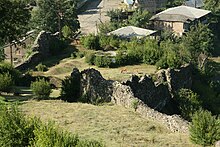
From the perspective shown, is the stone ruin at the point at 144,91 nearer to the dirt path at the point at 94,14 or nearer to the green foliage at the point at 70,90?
the green foliage at the point at 70,90

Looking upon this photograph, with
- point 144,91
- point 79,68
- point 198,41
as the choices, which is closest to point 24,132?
point 144,91

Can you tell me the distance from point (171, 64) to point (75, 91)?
13.8 metres

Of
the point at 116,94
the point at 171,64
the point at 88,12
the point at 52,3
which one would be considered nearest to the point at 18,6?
the point at 116,94

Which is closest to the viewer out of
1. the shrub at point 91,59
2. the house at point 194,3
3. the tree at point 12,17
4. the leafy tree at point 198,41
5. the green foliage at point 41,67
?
the tree at point 12,17

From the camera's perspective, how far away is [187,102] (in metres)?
31.5

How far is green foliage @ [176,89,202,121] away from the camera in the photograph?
30498 millimetres

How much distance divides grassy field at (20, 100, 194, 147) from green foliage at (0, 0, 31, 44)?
612cm

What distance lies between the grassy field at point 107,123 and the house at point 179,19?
1574 inches

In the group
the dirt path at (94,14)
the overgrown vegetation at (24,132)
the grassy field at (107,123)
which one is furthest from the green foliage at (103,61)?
the dirt path at (94,14)

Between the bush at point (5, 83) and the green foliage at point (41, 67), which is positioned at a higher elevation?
the bush at point (5, 83)

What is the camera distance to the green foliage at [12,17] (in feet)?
93.8

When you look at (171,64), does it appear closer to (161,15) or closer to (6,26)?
(6,26)

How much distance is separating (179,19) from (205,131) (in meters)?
46.4

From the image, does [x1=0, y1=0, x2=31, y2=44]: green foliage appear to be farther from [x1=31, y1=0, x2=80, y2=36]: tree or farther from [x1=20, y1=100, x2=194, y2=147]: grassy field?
[x1=31, y1=0, x2=80, y2=36]: tree
